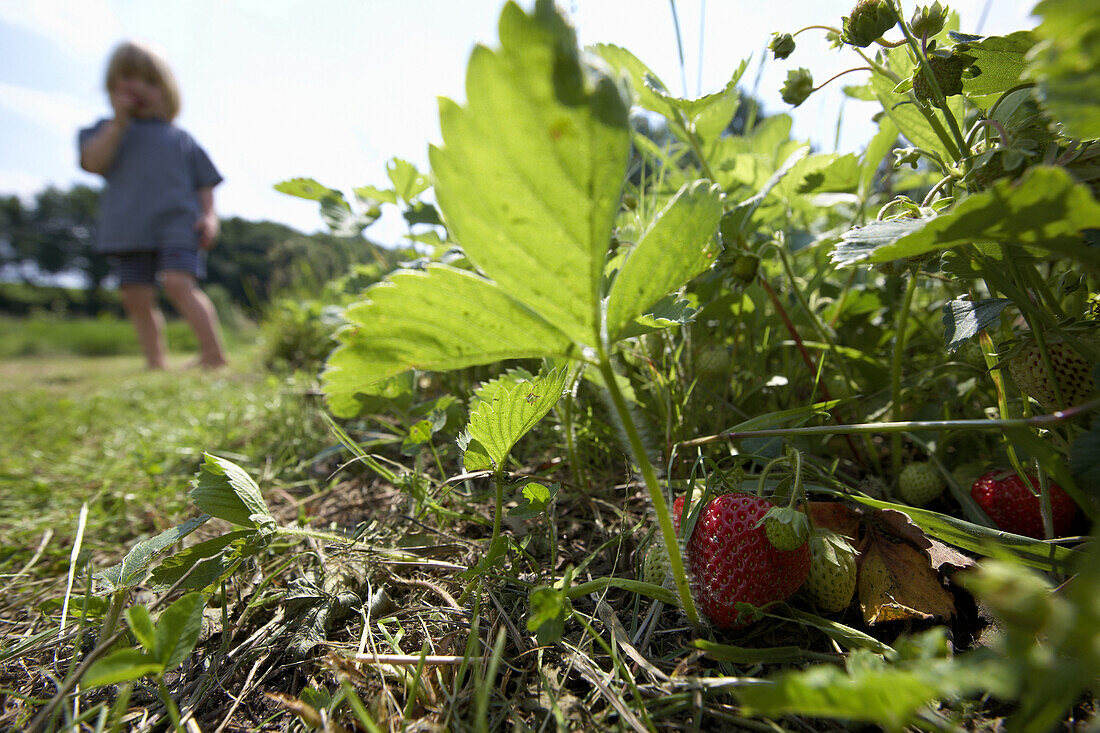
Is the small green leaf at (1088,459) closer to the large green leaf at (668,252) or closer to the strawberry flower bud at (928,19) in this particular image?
the large green leaf at (668,252)

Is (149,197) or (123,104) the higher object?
(123,104)

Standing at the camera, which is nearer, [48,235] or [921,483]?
[921,483]

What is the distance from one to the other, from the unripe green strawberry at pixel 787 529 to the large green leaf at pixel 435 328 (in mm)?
302

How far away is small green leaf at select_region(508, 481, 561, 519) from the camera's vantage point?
2.24 ft

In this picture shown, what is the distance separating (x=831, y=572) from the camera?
62 centimetres

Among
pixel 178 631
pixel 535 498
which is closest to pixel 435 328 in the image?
pixel 535 498

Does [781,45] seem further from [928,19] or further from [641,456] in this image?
[641,456]

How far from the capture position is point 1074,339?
1.78ft

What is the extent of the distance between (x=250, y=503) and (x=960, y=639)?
0.92 m

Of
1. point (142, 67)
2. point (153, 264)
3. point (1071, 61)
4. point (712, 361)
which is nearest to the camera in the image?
point (1071, 61)

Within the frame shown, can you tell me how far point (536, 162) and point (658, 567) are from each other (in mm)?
518

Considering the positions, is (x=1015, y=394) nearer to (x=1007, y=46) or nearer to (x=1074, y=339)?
(x=1074, y=339)

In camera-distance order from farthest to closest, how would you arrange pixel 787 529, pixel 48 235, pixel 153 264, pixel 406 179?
pixel 48 235 → pixel 153 264 → pixel 406 179 → pixel 787 529

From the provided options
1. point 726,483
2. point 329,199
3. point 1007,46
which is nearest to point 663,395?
point 726,483
